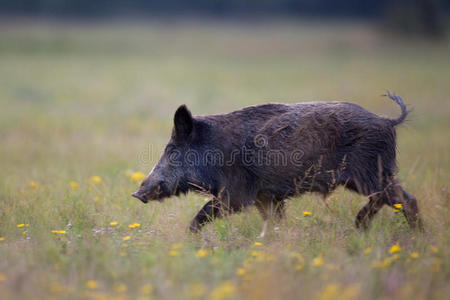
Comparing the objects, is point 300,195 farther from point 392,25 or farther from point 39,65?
point 392,25

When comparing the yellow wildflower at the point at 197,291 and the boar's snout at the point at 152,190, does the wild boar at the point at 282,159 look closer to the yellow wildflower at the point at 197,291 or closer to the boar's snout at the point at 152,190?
the boar's snout at the point at 152,190

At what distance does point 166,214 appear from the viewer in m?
5.00

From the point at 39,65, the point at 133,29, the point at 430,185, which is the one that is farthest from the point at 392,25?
the point at 430,185

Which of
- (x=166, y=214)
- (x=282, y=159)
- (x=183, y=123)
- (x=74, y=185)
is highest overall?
(x=183, y=123)

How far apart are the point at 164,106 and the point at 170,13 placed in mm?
42225

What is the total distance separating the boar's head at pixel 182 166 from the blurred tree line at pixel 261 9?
42.7 metres

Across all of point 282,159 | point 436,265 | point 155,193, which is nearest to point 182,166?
point 155,193

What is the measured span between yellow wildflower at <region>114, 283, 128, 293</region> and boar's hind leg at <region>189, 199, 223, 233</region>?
128 centimetres

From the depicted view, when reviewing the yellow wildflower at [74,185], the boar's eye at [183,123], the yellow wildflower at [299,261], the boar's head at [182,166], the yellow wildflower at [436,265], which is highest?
the boar's eye at [183,123]

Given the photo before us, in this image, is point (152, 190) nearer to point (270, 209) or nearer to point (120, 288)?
point (270, 209)

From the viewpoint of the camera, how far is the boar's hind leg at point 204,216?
4.61 metres

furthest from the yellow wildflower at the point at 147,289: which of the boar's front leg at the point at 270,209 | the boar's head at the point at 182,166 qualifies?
the boar's front leg at the point at 270,209

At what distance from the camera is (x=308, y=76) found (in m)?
21.5

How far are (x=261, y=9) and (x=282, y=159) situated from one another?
5441cm
